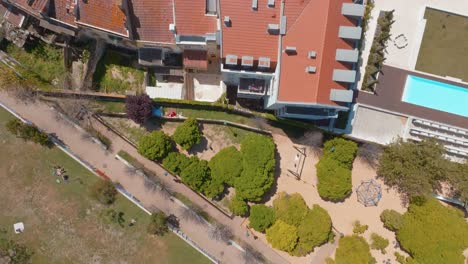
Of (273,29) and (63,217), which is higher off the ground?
(273,29)

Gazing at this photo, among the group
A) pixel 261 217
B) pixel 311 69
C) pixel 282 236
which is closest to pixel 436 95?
pixel 311 69

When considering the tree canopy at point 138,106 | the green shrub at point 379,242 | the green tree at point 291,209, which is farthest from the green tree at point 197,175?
the green shrub at point 379,242

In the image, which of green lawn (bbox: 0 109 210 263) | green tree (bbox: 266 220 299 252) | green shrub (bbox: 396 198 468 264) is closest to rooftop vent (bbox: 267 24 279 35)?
green tree (bbox: 266 220 299 252)

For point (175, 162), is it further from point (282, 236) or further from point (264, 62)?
point (264, 62)

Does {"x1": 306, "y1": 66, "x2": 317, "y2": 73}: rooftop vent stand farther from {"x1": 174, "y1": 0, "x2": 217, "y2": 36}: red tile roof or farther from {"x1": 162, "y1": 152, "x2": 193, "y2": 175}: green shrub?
{"x1": 162, "y1": 152, "x2": 193, "y2": 175}: green shrub

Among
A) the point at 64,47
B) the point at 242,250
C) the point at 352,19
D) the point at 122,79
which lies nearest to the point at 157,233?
the point at 242,250

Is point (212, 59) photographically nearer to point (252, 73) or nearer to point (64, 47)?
point (252, 73)

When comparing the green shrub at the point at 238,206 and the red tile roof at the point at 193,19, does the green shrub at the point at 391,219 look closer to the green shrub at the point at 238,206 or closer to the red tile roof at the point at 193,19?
the green shrub at the point at 238,206
